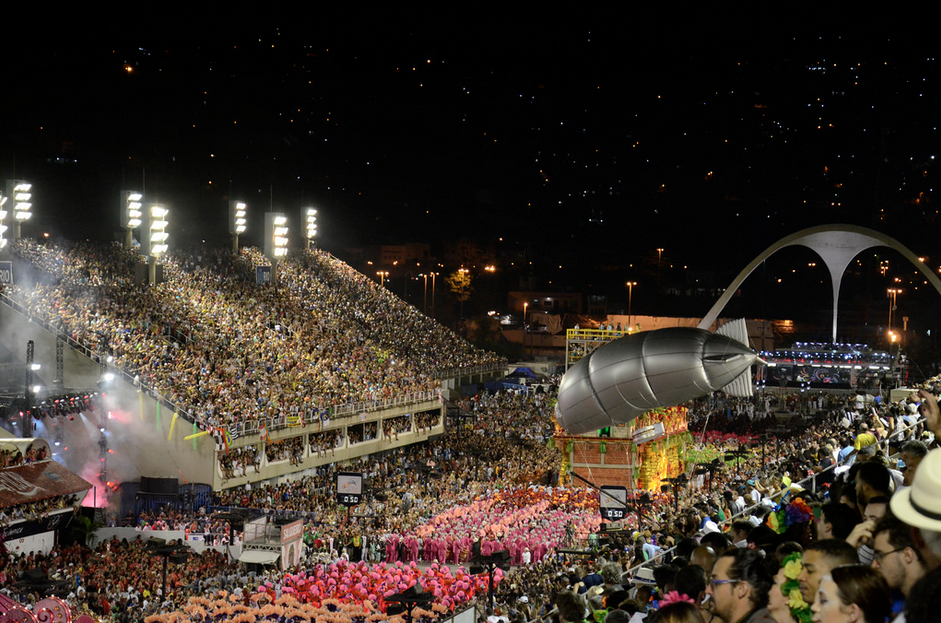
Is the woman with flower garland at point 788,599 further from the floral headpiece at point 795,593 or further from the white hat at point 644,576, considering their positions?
the white hat at point 644,576

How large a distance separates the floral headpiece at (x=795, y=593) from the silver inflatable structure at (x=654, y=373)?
8.80 m

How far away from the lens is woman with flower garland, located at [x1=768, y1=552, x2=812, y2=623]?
4844 millimetres

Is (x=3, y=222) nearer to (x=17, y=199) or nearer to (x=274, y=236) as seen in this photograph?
(x=17, y=199)

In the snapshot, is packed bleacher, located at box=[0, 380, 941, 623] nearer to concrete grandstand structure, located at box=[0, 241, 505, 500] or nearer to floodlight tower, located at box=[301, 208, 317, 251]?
concrete grandstand structure, located at box=[0, 241, 505, 500]

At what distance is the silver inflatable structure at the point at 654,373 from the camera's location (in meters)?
13.8

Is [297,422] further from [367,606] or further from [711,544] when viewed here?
[711,544]

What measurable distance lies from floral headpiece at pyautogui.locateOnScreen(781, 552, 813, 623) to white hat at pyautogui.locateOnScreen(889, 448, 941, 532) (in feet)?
4.56

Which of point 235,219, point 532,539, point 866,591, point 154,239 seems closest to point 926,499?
point 866,591

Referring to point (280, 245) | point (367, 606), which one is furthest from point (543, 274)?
point (367, 606)

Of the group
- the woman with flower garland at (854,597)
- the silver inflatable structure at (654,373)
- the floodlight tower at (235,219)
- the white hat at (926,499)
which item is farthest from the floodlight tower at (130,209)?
the white hat at (926,499)

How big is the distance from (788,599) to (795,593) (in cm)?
9

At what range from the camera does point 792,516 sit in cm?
849

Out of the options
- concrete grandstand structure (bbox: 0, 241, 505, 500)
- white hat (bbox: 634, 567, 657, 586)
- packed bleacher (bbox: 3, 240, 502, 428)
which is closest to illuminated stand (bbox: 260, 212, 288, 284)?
packed bleacher (bbox: 3, 240, 502, 428)

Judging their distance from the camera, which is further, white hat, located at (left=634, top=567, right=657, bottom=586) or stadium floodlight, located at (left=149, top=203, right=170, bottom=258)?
stadium floodlight, located at (left=149, top=203, right=170, bottom=258)
